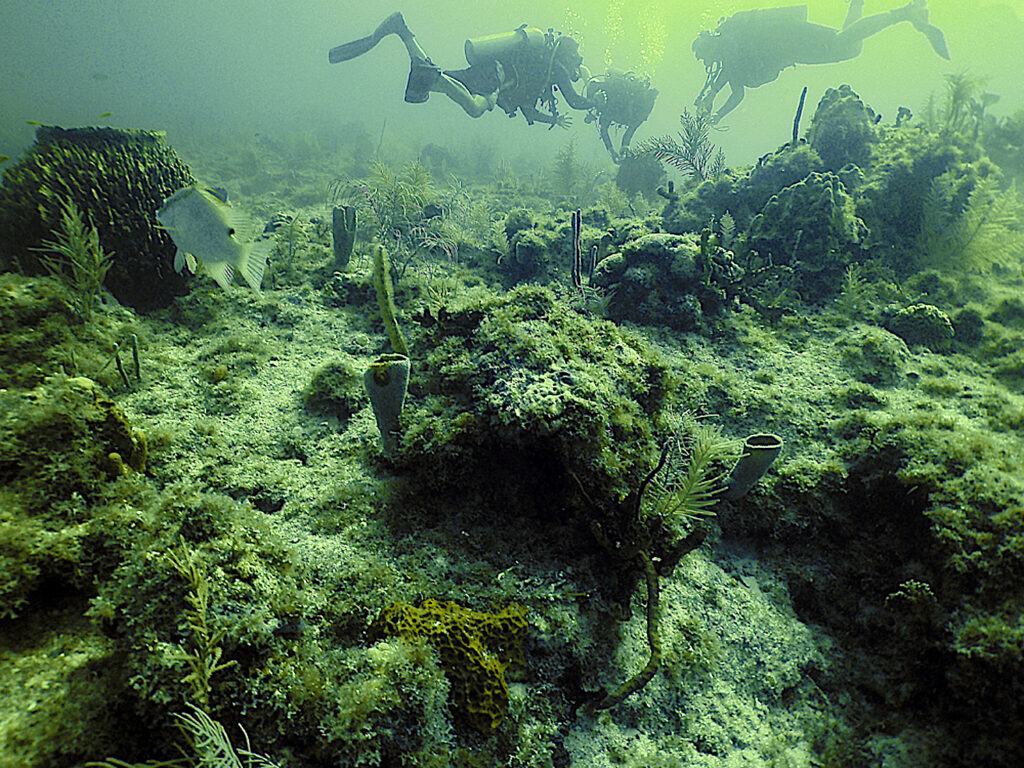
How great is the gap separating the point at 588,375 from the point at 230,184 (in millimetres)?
14034

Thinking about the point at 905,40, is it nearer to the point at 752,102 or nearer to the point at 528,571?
the point at 752,102

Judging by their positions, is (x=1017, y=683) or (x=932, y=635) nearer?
(x=1017, y=683)

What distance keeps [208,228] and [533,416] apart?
2633 mm

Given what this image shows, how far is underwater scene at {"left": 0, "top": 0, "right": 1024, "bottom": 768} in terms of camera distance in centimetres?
167

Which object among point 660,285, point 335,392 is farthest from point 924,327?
point 335,392

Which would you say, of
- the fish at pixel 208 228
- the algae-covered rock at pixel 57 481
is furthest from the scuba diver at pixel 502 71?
the algae-covered rock at pixel 57 481

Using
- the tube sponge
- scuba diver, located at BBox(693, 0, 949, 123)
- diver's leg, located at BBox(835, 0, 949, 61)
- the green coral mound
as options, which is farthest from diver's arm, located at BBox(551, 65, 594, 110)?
the green coral mound

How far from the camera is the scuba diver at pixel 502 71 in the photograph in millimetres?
12516

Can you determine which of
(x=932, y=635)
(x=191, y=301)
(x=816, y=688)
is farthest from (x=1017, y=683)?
(x=191, y=301)

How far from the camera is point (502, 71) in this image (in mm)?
13805

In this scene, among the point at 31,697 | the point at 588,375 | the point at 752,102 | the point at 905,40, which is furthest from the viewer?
the point at 752,102

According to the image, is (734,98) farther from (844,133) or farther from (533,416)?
(533,416)

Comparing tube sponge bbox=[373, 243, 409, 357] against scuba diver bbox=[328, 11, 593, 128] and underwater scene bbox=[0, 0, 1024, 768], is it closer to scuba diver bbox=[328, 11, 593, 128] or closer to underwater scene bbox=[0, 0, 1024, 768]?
underwater scene bbox=[0, 0, 1024, 768]

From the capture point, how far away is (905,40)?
92438 mm
